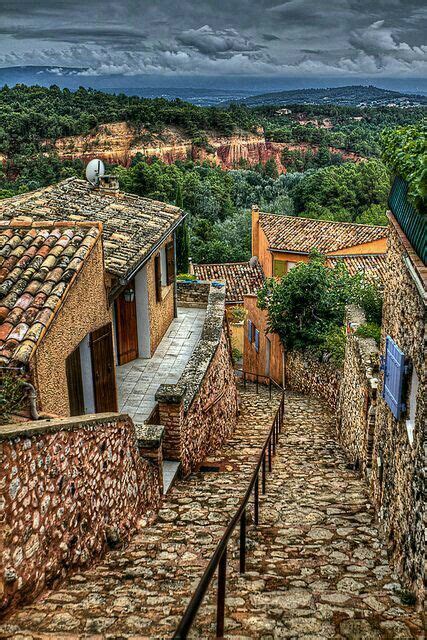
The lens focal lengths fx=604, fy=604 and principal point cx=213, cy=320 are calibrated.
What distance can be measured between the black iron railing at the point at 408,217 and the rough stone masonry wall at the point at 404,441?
0.09m

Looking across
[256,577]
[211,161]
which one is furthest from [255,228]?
[211,161]

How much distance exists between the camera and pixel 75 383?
24.9 feet

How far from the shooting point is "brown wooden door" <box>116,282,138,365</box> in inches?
467

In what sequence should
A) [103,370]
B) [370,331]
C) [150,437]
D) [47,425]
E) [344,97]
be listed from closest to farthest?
1. [47,425]
2. [150,437]
3. [103,370]
4. [370,331]
5. [344,97]

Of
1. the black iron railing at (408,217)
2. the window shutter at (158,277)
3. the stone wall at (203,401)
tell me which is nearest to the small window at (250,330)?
the stone wall at (203,401)

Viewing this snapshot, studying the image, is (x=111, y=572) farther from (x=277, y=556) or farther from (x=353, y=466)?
(x=353, y=466)

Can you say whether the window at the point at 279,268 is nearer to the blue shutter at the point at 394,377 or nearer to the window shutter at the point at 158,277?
the window shutter at the point at 158,277

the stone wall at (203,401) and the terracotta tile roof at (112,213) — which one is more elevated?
the terracotta tile roof at (112,213)

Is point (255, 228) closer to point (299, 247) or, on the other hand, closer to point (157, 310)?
point (299, 247)

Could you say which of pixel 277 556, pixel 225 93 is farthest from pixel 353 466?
pixel 225 93

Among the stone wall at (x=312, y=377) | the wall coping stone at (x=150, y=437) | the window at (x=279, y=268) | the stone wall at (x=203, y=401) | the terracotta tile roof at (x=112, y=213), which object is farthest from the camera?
the window at (x=279, y=268)

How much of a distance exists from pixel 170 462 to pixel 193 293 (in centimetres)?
767

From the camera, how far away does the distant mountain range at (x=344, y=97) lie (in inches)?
5295

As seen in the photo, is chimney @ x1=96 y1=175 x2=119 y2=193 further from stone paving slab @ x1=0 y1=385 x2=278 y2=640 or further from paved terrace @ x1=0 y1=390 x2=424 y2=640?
stone paving slab @ x1=0 y1=385 x2=278 y2=640
